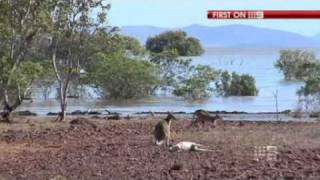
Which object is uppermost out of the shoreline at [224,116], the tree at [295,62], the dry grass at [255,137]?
the tree at [295,62]

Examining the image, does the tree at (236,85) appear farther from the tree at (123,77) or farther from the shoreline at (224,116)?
the shoreline at (224,116)

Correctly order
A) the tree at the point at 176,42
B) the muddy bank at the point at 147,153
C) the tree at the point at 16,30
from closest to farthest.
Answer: the muddy bank at the point at 147,153 → the tree at the point at 16,30 → the tree at the point at 176,42

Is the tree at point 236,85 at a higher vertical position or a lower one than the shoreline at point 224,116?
higher

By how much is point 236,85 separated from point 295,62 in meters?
4.29

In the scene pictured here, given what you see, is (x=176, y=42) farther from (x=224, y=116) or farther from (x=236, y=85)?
(x=224, y=116)

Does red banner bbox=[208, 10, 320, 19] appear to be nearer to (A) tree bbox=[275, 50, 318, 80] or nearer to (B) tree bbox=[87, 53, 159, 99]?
(B) tree bbox=[87, 53, 159, 99]

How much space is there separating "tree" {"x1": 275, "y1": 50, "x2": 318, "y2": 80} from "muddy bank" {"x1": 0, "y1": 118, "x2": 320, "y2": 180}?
53.9 ft

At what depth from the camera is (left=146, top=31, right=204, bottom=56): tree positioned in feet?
188

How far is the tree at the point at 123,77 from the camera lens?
3331cm

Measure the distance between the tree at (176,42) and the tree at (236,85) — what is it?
1600 cm

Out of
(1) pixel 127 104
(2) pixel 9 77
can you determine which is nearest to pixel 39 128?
(2) pixel 9 77

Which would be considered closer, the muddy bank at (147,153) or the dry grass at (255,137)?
the muddy bank at (147,153)
